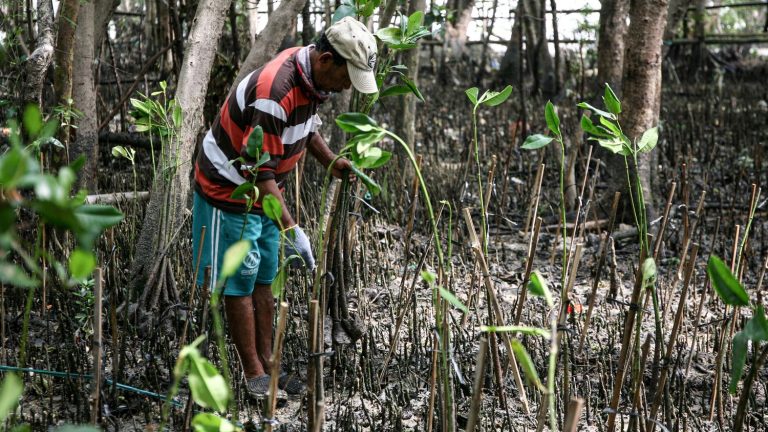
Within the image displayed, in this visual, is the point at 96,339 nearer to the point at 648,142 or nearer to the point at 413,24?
the point at 413,24

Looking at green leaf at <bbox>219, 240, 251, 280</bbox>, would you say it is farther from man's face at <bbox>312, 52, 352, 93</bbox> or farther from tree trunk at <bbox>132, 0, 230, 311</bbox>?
tree trunk at <bbox>132, 0, 230, 311</bbox>

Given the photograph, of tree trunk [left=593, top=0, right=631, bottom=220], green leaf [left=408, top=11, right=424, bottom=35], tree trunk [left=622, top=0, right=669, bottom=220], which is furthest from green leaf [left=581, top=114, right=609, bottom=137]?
tree trunk [left=593, top=0, right=631, bottom=220]

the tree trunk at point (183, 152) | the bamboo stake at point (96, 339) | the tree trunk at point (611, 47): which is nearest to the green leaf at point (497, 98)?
the bamboo stake at point (96, 339)

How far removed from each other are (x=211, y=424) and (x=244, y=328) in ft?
3.83

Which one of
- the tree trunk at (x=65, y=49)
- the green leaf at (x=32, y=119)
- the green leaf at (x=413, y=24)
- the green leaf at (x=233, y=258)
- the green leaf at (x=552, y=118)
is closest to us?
the green leaf at (x=32, y=119)

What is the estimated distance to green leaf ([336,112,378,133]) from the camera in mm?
1506

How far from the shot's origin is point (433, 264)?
3824 mm

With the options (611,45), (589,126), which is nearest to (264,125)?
(589,126)

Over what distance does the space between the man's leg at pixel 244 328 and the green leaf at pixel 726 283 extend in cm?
145

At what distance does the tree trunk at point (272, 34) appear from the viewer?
388 centimetres

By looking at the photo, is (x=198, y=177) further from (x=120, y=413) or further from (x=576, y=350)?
(x=576, y=350)

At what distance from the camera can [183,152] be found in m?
3.26

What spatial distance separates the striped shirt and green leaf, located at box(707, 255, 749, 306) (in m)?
1.23

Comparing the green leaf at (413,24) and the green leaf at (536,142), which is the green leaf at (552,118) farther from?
the green leaf at (413,24)
